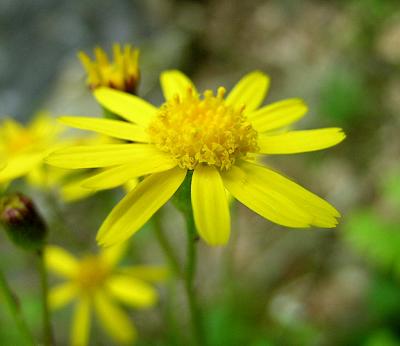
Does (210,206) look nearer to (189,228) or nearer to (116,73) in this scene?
(189,228)

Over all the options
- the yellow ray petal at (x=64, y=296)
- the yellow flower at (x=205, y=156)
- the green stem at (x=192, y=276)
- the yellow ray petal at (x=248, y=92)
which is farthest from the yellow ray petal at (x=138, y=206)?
the yellow ray petal at (x=64, y=296)

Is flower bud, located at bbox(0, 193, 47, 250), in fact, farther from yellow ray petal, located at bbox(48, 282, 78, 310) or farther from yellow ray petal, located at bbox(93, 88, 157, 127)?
yellow ray petal, located at bbox(48, 282, 78, 310)

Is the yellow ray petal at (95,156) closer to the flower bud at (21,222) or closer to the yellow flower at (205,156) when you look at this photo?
the yellow flower at (205,156)

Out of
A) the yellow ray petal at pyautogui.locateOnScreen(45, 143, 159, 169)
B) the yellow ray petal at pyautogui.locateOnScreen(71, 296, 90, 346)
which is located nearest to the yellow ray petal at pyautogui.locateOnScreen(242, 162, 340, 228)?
the yellow ray petal at pyautogui.locateOnScreen(45, 143, 159, 169)

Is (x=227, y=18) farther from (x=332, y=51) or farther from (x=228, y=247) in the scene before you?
(x=228, y=247)

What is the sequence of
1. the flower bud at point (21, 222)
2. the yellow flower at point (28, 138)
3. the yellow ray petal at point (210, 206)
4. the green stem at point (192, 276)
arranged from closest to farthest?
the yellow ray petal at point (210, 206) → the green stem at point (192, 276) → the flower bud at point (21, 222) → the yellow flower at point (28, 138)

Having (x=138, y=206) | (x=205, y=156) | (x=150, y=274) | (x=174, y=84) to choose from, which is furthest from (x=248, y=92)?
(x=150, y=274)
